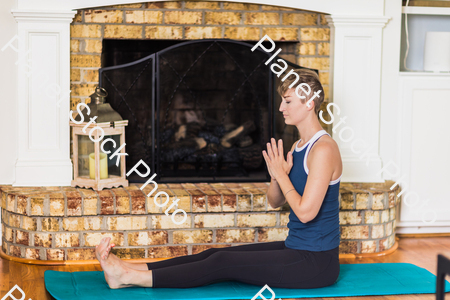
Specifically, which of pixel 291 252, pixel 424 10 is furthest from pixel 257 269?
pixel 424 10

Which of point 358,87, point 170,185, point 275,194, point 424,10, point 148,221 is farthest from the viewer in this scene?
point 424,10

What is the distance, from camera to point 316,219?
6.75ft

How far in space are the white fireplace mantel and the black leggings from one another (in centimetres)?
115

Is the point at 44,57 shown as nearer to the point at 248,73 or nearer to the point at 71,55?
the point at 71,55

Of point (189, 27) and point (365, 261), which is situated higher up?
point (189, 27)

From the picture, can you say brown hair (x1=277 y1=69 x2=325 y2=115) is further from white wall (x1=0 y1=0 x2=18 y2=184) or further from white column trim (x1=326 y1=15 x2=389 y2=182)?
white wall (x1=0 y1=0 x2=18 y2=184)

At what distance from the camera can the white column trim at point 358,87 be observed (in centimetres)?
311

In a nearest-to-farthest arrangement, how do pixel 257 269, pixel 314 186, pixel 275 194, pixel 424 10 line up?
pixel 314 186 → pixel 257 269 → pixel 275 194 → pixel 424 10

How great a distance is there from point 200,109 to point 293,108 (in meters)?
1.34

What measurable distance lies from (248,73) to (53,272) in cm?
159

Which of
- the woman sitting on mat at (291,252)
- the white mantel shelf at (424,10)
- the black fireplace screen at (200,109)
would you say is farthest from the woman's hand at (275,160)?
the white mantel shelf at (424,10)

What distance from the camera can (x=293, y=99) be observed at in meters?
2.04

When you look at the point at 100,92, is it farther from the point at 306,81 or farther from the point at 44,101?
the point at 306,81

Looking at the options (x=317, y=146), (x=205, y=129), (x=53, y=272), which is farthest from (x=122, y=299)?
(x=205, y=129)
